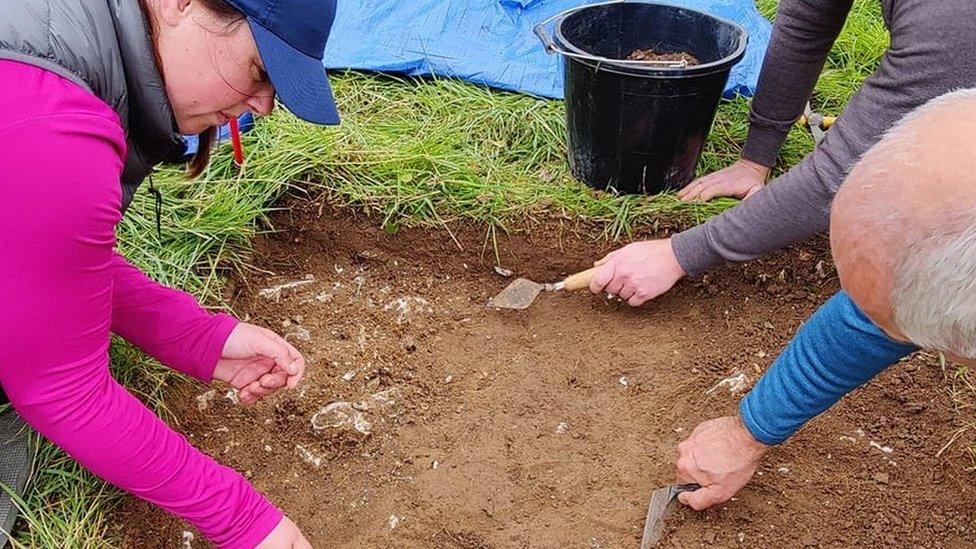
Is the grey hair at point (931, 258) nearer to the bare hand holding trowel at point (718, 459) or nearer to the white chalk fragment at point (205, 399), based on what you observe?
the bare hand holding trowel at point (718, 459)

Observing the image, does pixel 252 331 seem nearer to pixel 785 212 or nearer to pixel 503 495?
pixel 503 495

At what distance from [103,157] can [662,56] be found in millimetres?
1711

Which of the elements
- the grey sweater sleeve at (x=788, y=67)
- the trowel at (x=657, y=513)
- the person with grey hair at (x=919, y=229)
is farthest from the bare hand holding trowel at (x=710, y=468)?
the grey sweater sleeve at (x=788, y=67)

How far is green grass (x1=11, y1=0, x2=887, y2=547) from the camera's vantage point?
7.04 ft

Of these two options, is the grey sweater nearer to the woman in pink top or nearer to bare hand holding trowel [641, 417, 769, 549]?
bare hand holding trowel [641, 417, 769, 549]

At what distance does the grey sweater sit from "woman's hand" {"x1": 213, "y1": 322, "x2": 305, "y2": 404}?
0.91 meters

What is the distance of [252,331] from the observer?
1.67 m

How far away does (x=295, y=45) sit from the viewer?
1221 millimetres

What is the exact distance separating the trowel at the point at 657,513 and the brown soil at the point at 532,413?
0.12ft

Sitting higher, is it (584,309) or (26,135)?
(26,135)

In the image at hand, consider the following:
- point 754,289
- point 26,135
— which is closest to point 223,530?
point 26,135

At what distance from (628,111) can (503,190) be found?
400mm

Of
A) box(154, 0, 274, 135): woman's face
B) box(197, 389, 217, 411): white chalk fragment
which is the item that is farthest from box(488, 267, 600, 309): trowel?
box(154, 0, 274, 135): woman's face

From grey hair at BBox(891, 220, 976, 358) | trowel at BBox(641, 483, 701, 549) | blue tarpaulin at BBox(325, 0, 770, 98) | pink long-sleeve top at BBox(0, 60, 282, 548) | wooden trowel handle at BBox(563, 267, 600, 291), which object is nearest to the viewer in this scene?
grey hair at BBox(891, 220, 976, 358)
